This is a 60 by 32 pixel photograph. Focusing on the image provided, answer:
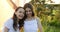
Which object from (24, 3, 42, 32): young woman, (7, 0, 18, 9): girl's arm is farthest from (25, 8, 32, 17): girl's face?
(7, 0, 18, 9): girl's arm

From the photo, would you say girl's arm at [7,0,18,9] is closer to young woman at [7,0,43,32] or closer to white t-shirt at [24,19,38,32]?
young woman at [7,0,43,32]

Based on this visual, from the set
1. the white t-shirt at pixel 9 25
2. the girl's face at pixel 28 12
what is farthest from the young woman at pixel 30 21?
the white t-shirt at pixel 9 25

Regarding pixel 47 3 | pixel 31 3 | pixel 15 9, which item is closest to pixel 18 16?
pixel 15 9

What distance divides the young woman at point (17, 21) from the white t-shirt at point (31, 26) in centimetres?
4

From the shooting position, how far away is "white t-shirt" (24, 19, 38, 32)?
1.61 metres

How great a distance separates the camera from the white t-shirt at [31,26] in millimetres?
1609

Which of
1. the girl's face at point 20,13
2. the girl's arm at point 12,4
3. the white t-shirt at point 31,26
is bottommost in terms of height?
the white t-shirt at point 31,26

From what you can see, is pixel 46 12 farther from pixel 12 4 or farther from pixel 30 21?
pixel 12 4

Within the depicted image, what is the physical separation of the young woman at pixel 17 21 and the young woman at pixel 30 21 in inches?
1.6

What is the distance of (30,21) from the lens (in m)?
1.62

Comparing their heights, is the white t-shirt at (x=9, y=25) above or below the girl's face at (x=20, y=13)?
below

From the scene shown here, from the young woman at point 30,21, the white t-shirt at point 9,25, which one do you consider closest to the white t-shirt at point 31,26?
the young woman at point 30,21

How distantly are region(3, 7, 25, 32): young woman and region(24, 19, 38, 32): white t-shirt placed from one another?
1.7 inches

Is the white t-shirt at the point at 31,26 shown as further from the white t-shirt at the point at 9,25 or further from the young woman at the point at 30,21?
the white t-shirt at the point at 9,25
